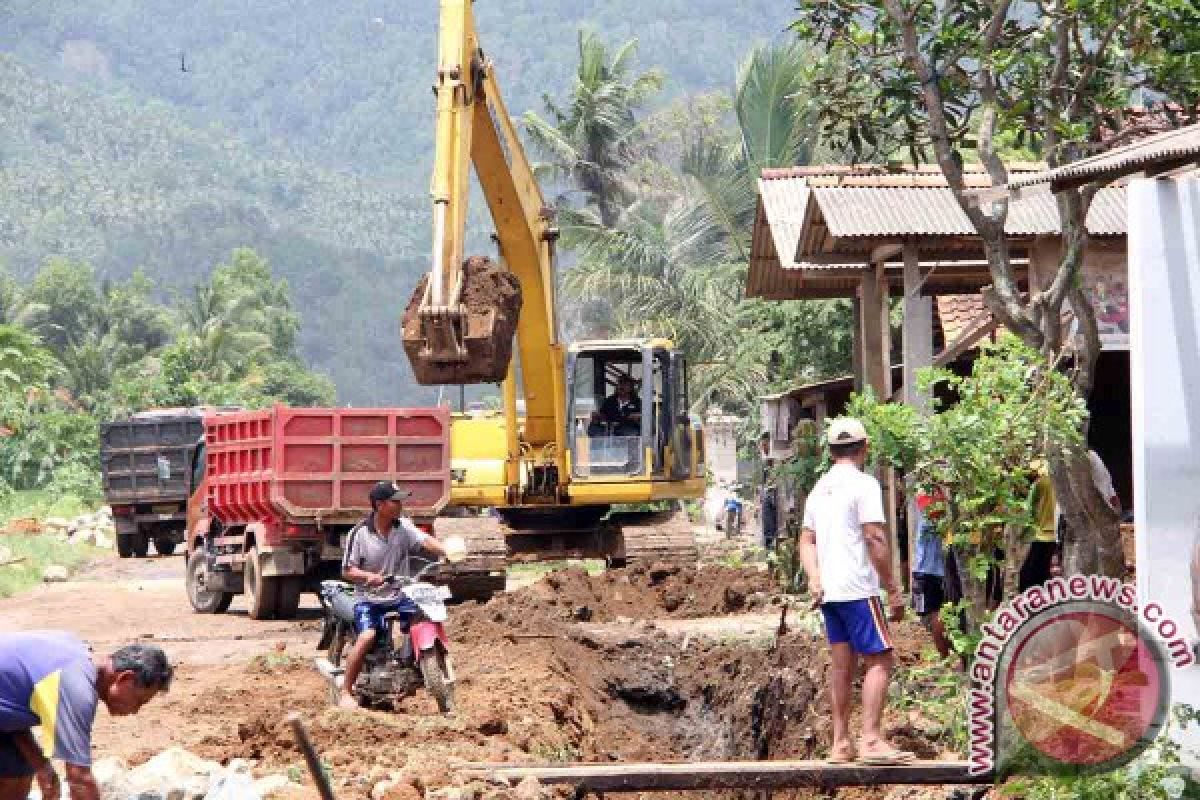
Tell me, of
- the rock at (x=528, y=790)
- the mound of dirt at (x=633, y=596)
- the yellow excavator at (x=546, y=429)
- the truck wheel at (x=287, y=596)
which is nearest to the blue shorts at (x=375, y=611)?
the rock at (x=528, y=790)

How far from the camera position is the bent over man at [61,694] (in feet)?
23.6

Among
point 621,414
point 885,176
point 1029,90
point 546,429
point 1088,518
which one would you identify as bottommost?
point 1088,518

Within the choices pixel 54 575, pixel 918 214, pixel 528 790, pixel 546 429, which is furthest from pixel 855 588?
pixel 54 575

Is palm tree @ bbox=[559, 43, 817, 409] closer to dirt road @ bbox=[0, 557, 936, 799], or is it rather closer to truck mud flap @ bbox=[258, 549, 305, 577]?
dirt road @ bbox=[0, 557, 936, 799]

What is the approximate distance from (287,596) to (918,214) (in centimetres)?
863

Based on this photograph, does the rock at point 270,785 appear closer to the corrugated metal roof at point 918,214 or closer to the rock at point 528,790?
the rock at point 528,790

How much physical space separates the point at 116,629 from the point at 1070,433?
13.7 meters

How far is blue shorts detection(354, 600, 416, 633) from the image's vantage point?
42.7ft

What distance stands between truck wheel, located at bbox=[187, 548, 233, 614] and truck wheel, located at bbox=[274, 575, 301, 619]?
4.50 feet

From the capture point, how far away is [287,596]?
22.0m

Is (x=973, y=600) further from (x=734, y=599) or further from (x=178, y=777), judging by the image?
(x=734, y=599)

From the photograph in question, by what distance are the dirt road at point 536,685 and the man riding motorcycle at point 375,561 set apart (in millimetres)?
468

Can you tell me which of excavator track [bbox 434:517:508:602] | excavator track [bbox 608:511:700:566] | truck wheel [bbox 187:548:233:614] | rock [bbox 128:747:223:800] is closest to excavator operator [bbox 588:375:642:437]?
excavator track [bbox 608:511:700:566]

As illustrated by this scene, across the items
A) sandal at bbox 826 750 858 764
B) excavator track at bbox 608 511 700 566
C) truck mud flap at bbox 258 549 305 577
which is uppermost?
excavator track at bbox 608 511 700 566
